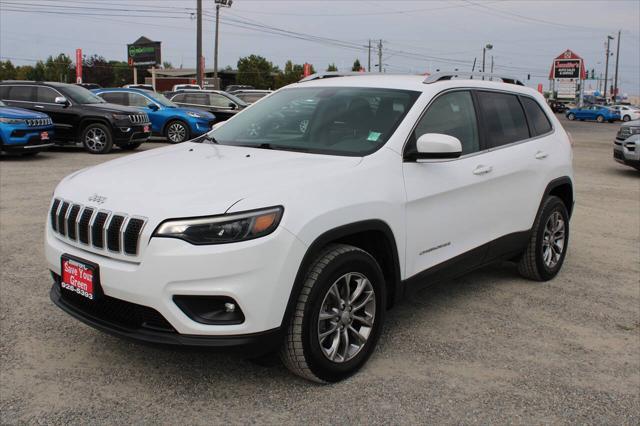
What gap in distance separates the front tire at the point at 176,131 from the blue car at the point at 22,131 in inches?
174

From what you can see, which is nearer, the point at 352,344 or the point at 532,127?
the point at 352,344

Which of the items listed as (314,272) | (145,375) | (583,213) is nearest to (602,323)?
(314,272)

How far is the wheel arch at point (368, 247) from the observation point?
313 cm

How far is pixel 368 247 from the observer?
12.4ft

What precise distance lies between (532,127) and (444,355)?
95.2 inches

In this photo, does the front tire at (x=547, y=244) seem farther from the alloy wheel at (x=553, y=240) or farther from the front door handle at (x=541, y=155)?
the front door handle at (x=541, y=155)

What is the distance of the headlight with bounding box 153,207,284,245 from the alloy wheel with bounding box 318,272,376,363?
614 millimetres

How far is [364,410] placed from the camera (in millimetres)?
3230

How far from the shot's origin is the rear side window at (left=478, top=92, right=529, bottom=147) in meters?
4.77

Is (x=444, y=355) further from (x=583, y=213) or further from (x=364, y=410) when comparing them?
(x=583, y=213)

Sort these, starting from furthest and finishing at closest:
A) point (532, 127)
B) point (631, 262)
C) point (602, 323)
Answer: point (631, 262)
point (532, 127)
point (602, 323)

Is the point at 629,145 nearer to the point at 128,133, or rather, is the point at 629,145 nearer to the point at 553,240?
the point at 553,240

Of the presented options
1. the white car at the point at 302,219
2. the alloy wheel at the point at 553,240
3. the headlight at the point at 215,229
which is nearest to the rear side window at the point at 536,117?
the white car at the point at 302,219

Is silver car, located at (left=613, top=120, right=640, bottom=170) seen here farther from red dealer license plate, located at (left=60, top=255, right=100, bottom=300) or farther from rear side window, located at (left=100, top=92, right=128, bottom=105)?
rear side window, located at (left=100, top=92, right=128, bottom=105)
